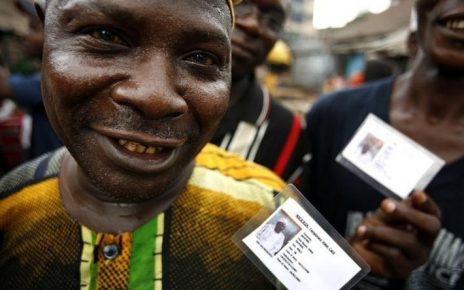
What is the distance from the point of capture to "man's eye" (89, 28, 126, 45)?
0.89 meters

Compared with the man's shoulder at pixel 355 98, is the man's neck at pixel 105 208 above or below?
below

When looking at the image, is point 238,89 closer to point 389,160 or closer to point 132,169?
point 389,160

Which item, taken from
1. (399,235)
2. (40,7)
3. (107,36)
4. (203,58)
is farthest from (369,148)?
(40,7)

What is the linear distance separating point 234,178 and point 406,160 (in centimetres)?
67

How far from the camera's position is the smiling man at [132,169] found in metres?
0.87

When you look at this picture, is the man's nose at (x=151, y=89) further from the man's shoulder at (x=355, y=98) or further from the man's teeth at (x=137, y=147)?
the man's shoulder at (x=355, y=98)

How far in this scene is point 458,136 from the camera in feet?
5.41

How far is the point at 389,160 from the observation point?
4.76ft

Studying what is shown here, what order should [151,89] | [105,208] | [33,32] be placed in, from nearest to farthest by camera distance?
[151,89]
[105,208]
[33,32]

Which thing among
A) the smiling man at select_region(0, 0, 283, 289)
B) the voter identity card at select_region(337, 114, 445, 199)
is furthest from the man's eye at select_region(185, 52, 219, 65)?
Answer: the voter identity card at select_region(337, 114, 445, 199)

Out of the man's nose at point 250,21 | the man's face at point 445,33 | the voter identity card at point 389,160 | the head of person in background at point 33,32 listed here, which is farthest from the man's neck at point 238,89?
the head of person in background at point 33,32

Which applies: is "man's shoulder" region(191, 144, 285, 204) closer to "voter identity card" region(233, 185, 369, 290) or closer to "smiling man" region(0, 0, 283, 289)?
"smiling man" region(0, 0, 283, 289)

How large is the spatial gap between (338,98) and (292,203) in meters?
1.10

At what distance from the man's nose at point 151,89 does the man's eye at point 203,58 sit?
9 cm
